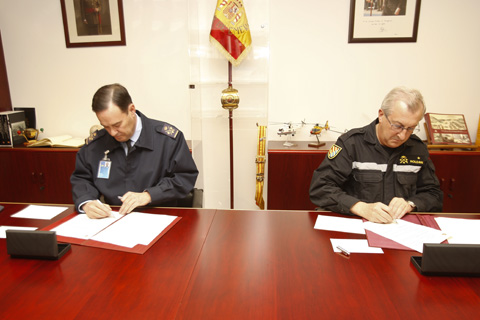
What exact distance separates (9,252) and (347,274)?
1.13 metres

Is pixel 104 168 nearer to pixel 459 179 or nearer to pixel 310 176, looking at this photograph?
pixel 310 176

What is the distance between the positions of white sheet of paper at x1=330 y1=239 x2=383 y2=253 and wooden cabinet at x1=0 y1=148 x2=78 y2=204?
7.99ft

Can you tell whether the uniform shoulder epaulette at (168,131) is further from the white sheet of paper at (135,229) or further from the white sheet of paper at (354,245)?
the white sheet of paper at (354,245)

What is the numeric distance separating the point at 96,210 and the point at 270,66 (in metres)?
2.02

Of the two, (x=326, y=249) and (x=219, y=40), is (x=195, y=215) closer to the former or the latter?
(x=326, y=249)

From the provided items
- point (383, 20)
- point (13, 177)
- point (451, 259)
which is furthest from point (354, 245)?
point (13, 177)

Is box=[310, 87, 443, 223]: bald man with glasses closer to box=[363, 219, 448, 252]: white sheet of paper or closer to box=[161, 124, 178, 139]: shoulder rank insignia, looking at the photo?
box=[363, 219, 448, 252]: white sheet of paper

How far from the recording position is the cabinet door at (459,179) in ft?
8.32

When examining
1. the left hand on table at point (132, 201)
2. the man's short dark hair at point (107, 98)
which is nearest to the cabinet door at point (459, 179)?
the left hand on table at point (132, 201)

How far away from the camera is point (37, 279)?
3.25 ft

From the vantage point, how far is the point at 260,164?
278cm

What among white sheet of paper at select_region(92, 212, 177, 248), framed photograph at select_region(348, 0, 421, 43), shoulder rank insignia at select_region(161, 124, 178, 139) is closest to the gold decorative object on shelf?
shoulder rank insignia at select_region(161, 124, 178, 139)

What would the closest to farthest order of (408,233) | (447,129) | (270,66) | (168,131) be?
A: 1. (408,233)
2. (168,131)
3. (447,129)
4. (270,66)

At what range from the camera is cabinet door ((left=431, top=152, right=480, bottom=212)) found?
2.54 meters
